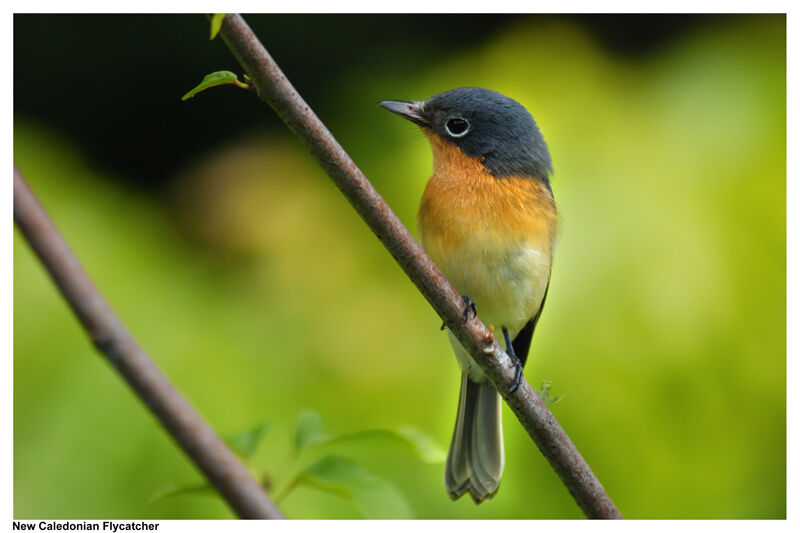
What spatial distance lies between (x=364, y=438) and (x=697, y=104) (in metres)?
2.52

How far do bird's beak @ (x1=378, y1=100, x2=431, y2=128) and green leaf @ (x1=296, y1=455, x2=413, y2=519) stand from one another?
1.29 m

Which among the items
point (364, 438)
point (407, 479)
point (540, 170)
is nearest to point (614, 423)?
point (407, 479)

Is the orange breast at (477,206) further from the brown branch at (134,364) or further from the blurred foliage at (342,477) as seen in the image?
the brown branch at (134,364)

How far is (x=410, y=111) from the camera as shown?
245 cm

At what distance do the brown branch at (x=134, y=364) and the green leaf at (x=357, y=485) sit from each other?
44cm

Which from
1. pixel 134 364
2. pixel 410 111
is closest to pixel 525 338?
pixel 410 111

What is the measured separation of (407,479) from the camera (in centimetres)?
278

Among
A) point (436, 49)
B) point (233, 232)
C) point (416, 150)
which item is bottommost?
point (233, 232)

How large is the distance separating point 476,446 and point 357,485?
1.16 metres

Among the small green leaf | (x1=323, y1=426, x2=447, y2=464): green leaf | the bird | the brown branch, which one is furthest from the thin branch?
the bird

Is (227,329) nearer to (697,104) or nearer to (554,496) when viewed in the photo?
(554,496)

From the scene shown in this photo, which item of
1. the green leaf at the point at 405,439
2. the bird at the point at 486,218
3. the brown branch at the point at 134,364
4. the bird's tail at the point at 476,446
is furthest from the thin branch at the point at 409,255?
the bird's tail at the point at 476,446

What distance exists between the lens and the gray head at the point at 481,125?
2.44m

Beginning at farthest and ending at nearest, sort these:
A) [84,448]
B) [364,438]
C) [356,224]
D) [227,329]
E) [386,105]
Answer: [356,224], [227,329], [84,448], [386,105], [364,438]
